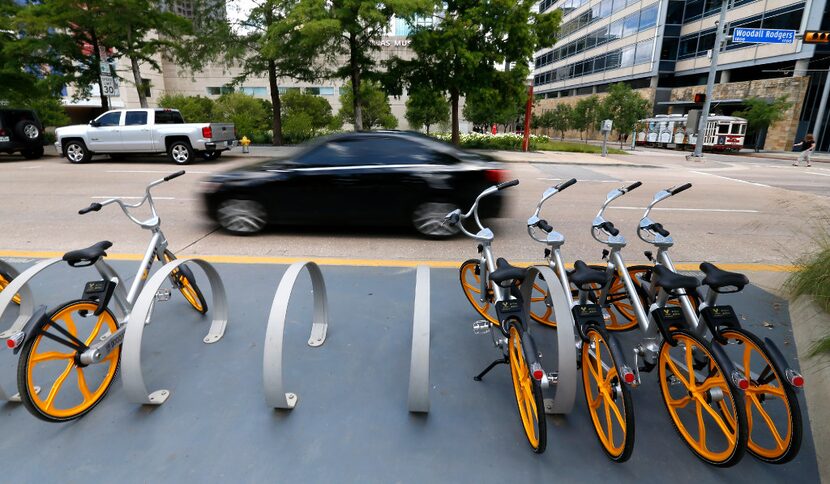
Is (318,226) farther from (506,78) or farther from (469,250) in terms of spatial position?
(506,78)

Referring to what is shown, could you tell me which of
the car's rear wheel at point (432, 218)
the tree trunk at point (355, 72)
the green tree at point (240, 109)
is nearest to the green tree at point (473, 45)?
the tree trunk at point (355, 72)

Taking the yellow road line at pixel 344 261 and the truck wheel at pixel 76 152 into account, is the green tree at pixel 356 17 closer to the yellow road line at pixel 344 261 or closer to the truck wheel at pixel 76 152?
the truck wheel at pixel 76 152

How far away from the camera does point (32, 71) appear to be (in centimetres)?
2206

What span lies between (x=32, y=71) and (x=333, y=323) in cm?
2673

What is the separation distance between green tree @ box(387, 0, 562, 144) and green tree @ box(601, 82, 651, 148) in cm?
1659

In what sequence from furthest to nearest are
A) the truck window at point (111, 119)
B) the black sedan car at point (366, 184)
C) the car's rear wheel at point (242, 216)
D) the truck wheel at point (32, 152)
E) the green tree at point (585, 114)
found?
the green tree at point (585, 114) < the truck wheel at point (32, 152) < the truck window at point (111, 119) < the car's rear wheel at point (242, 216) < the black sedan car at point (366, 184)

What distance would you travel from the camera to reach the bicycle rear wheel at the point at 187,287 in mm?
3791

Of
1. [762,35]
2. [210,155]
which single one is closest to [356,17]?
[210,155]

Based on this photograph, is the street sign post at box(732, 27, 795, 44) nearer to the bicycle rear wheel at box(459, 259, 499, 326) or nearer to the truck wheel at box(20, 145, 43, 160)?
the bicycle rear wheel at box(459, 259, 499, 326)

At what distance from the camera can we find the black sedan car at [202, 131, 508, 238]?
6492 mm

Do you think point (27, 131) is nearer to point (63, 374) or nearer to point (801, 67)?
point (63, 374)

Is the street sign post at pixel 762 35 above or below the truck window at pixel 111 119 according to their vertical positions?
above

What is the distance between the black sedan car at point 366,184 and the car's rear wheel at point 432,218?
0.01 metres

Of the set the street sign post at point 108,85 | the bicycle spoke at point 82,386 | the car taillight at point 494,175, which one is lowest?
the bicycle spoke at point 82,386
